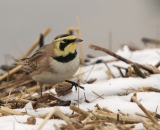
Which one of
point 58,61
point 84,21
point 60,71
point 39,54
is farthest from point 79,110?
point 84,21

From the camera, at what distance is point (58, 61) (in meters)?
4.71

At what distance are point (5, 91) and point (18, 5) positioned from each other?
15.3 feet

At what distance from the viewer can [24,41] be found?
8.84 metres

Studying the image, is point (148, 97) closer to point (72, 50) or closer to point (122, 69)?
point (72, 50)

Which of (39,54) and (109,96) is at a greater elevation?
(39,54)

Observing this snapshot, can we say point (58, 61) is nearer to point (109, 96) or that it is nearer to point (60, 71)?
point (60, 71)

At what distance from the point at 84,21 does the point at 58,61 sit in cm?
491

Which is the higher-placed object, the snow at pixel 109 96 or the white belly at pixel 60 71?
the white belly at pixel 60 71

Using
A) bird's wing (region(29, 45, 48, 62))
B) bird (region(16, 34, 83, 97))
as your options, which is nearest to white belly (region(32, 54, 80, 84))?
bird (region(16, 34, 83, 97))

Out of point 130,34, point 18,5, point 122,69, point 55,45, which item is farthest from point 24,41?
point 55,45

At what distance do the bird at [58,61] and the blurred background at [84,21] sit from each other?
12.0ft

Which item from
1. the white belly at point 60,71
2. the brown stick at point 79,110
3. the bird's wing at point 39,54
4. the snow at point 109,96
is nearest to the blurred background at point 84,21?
the snow at point 109,96

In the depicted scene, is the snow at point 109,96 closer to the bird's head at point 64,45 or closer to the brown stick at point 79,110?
the brown stick at point 79,110

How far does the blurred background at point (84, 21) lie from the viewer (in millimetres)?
8844
